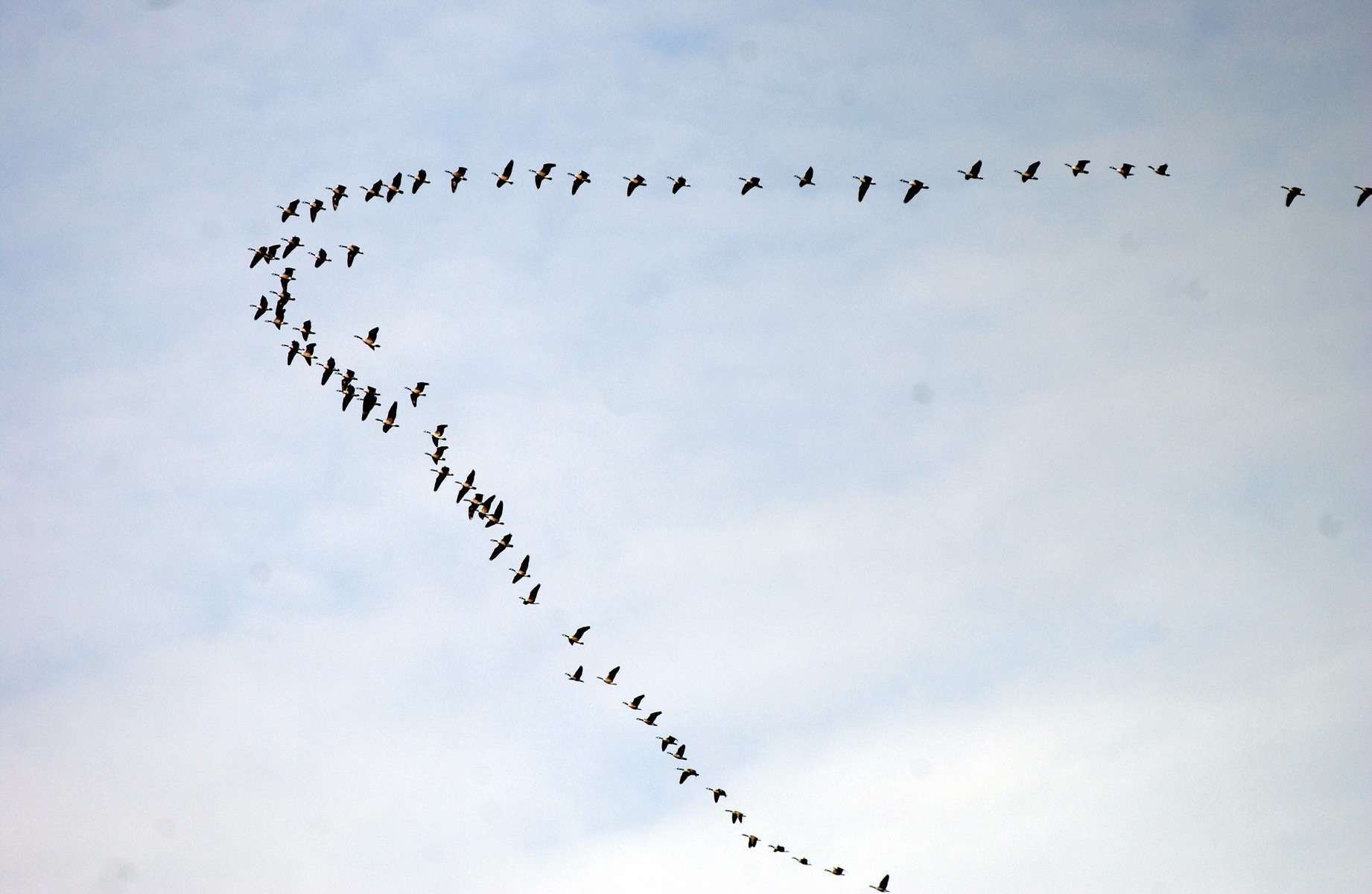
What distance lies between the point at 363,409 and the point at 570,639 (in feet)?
56.7

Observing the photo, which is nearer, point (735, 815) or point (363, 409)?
point (735, 815)

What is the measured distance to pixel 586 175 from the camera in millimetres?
90750

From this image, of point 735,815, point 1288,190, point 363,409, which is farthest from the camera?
point 363,409

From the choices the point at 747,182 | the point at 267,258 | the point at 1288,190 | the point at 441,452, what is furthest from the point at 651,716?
the point at 1288,190

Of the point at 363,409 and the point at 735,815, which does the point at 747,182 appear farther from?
the point at 735,815

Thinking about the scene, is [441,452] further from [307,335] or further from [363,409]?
[307,335]

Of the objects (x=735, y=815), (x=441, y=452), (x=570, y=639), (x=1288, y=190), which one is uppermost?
(x=1288, y=190)

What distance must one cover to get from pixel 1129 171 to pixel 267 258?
49.4m

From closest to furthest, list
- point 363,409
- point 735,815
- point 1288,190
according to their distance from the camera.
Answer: point 1288,190 < point 735,815 < point 363,409

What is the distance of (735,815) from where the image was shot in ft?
284

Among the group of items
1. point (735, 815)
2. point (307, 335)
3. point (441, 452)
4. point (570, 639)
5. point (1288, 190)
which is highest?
point (1288, 190)

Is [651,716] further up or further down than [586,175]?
further down

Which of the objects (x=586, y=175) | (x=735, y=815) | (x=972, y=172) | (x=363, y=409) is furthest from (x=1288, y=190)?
(x=363, y=409)

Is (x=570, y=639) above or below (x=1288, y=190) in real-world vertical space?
below
